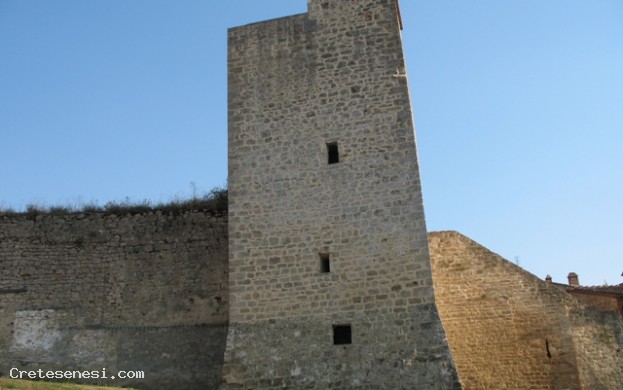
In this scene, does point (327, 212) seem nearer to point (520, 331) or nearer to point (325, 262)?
point (325, 262)

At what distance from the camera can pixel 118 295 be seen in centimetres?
1366

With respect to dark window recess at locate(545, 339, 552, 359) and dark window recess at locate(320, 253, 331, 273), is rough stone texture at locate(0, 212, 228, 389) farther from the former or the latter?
dark window recess at locate(545, 339, 552, 359)

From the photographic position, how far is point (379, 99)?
11703 mm

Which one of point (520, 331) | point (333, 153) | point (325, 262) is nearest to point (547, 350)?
point (520, 331)

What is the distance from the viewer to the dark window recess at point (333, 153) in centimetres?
1161

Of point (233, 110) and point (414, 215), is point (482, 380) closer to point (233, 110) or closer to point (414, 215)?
point (414, 215)

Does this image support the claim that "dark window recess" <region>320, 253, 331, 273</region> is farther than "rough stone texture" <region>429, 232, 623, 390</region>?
No

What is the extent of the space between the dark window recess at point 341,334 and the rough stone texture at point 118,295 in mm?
3287

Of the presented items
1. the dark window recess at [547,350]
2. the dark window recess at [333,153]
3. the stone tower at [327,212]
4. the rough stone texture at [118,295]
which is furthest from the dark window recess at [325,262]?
the dark window recess at [547,350]

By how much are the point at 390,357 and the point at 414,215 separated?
7.65 feet

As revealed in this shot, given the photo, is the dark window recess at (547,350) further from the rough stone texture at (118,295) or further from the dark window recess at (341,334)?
the rough stone texture at (118,295)

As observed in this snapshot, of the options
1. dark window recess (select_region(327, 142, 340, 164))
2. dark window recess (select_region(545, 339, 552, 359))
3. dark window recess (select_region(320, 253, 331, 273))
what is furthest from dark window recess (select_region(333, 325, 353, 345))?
dark window recess (select_region(545, 339, 552, 359))

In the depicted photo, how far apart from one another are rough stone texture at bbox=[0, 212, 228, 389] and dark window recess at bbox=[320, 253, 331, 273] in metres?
3.12

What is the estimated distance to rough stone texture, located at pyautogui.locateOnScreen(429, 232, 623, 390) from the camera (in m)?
12.7
